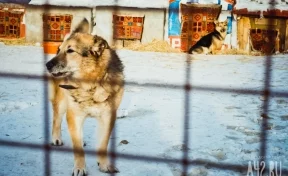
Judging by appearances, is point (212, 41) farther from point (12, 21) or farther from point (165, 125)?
point (165, 125)

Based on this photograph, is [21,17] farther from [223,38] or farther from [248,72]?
[248,72]

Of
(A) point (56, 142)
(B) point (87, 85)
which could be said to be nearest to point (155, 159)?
(B) point (87, 85)

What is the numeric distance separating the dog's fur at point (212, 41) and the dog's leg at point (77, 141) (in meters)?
7.78

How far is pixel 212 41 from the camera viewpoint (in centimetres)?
1026

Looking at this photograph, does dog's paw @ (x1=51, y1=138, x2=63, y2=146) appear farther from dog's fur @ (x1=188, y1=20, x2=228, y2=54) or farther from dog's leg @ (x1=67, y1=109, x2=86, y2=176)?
dog's fur @ (x1=188, y1=20, x2=228, y2=54)

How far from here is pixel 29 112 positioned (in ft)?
12.9

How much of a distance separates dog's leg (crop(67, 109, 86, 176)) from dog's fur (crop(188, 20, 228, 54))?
7.78m

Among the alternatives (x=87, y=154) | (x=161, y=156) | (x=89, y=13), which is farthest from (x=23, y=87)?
(x=89, y=13)

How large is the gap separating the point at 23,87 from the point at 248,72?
13.5 ft

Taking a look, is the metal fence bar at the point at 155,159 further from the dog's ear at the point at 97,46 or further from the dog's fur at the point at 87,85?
the dog's ear at the point at 97,46

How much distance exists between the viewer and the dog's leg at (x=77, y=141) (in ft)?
7.86

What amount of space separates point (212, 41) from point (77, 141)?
8.33 metres

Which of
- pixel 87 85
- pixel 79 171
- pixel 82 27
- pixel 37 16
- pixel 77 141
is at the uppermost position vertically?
pixel 37 16

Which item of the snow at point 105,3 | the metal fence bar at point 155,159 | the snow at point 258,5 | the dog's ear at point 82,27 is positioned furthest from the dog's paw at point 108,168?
the snow at point 258,5
